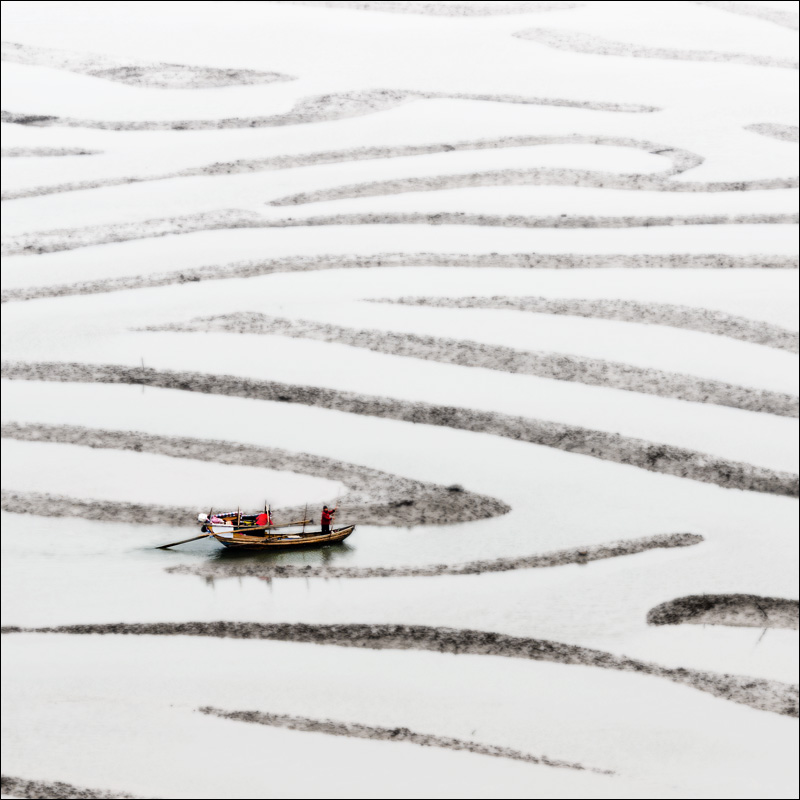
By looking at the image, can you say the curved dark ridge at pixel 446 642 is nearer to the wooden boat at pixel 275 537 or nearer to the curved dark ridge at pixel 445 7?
the wooden boat at pixel 275 537

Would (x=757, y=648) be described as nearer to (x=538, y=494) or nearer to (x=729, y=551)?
(x=729, y=551)

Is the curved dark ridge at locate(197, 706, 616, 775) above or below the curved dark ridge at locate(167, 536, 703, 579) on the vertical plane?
below

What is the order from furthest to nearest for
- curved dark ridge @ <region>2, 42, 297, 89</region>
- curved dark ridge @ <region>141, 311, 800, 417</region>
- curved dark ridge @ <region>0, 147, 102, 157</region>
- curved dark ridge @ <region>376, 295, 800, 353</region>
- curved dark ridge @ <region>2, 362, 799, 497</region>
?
1. curved dark ridge @ <region>2, 42, 297, 89</region>
2. curved dark ridge @ <region>0, 147, 102, 157</region>
3. curved dark ridge @ <region>376, 295, 800, 353</region>
4. curved dark ridge @ <region>141, 311, 800, 417</region>
5. curved dark ridge @ <region>2, 362, 799, 497</region>

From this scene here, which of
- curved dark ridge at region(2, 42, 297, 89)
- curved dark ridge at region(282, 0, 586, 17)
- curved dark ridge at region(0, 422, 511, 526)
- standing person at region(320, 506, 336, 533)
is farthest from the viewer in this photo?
curved dark ridge at region(282, 0, 586, 17)

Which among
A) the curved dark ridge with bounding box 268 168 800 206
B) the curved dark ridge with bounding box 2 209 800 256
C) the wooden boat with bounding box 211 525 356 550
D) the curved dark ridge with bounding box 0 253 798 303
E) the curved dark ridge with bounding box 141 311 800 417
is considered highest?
the curved dark ridge with bounding box 268 168 800 206

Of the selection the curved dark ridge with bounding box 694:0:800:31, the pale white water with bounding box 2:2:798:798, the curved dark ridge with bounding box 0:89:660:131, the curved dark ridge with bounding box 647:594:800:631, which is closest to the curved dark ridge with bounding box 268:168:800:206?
the pale white water with bounding box 2:2:798:798

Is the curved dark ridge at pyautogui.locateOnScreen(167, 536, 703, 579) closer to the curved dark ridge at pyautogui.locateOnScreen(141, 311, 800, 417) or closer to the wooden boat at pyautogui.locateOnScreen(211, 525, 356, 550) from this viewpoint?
the wooden boat at pyautogui.locateOnScreen(211, 525, 356, 550)
